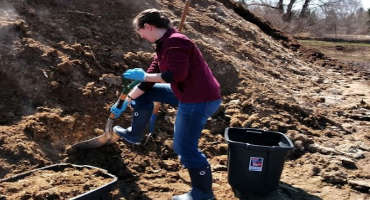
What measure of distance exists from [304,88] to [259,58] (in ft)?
3.46

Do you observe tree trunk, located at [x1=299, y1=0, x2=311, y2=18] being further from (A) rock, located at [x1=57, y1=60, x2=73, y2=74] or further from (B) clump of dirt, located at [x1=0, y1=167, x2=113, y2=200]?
(B) clump of dirt, located at [x1=0, y1=167, x2=113, y2=200]

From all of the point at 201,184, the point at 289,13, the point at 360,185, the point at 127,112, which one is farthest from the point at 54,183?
the point at 289,13

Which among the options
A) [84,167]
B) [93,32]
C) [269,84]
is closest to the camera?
[84,167]

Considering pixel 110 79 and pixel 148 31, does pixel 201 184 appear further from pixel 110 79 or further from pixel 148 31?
pixel 110 79

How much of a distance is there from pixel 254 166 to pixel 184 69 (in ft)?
3.70

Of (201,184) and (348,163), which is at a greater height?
(201,184)

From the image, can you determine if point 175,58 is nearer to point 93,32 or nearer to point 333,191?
point 333,191

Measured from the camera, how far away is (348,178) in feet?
13.6

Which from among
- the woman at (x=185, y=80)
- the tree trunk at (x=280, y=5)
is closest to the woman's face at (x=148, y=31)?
the woman at (x=185, y=80)

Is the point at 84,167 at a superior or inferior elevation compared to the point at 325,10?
inferior

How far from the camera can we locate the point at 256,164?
11.4ft

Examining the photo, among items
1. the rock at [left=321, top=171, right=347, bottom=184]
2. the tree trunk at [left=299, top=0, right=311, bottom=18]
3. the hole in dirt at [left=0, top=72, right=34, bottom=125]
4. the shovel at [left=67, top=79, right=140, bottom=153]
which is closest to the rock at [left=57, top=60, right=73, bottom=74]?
the hole in dirt at [left=0, top=72, right=34, bottom=125]

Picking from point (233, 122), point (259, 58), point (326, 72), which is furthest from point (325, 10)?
point (233, 122)

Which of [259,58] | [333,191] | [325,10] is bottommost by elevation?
[333,191]
